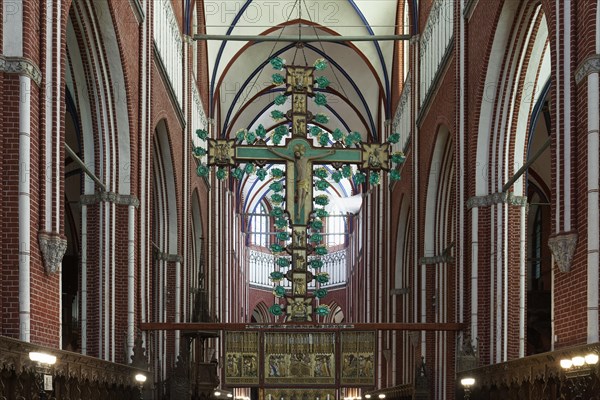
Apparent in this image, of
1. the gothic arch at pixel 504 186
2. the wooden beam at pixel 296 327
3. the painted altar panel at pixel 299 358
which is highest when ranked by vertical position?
the gothic arch at pixel 504 186

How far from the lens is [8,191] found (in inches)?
564

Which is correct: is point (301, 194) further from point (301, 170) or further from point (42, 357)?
point (42, 357)

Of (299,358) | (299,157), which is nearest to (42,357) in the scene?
(299,157)

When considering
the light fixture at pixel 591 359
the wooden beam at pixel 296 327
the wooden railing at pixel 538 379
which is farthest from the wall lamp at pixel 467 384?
the light fixture at pixel 591 359

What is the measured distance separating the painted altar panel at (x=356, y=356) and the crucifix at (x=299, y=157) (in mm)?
2061

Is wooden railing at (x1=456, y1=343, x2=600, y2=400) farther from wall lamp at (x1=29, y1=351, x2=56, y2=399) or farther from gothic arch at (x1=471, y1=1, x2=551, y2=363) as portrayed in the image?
wall lamp at (x1=29, y1=351, x2=56, y2=399)

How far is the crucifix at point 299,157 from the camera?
71.6ft

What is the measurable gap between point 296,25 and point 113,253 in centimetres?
2286

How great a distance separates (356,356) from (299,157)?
177 inches

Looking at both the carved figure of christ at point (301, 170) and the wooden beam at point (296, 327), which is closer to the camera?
the carved figure of christ at point (301, 170)

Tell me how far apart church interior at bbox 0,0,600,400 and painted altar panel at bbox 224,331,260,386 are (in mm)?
45

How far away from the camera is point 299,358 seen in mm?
23609

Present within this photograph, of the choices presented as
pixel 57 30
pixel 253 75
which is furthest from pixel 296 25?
pixel 57 30

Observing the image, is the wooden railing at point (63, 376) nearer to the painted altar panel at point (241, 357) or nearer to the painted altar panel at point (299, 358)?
the painted altar panel at point (241, 357)
